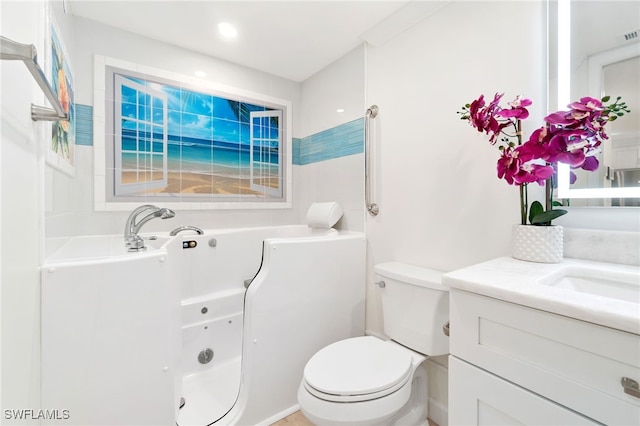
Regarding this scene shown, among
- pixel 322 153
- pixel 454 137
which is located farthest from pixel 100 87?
pixel 454 137

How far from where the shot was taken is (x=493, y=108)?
1107 millimetres

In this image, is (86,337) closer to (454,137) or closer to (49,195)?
(49,195)

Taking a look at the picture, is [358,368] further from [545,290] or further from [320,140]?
[320,140]

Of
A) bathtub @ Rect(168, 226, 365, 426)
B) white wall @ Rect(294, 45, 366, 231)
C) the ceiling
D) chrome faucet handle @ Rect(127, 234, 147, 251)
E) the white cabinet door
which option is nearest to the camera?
the white cabinet door

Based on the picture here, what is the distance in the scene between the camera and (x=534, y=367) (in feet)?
2.28

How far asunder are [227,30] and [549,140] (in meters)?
1.95

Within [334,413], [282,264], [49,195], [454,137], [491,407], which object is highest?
[454,137]

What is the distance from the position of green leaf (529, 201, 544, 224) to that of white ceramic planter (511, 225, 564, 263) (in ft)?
0.23

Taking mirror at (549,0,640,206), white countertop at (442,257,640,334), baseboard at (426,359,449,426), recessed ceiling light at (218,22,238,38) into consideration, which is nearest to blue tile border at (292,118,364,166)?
recessed ceiling light at (218,22,238,38)

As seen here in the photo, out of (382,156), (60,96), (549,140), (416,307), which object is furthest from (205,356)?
(549,140)

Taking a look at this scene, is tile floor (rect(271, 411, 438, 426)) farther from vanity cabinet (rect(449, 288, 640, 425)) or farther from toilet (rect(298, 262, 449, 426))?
vanity cabinet (rect(449, 288, 640, 425))

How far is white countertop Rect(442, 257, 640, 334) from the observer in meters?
0.58

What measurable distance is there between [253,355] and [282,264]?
47cm

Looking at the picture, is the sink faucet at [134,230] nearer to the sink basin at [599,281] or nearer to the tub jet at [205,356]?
the tub jet at [205,356]
